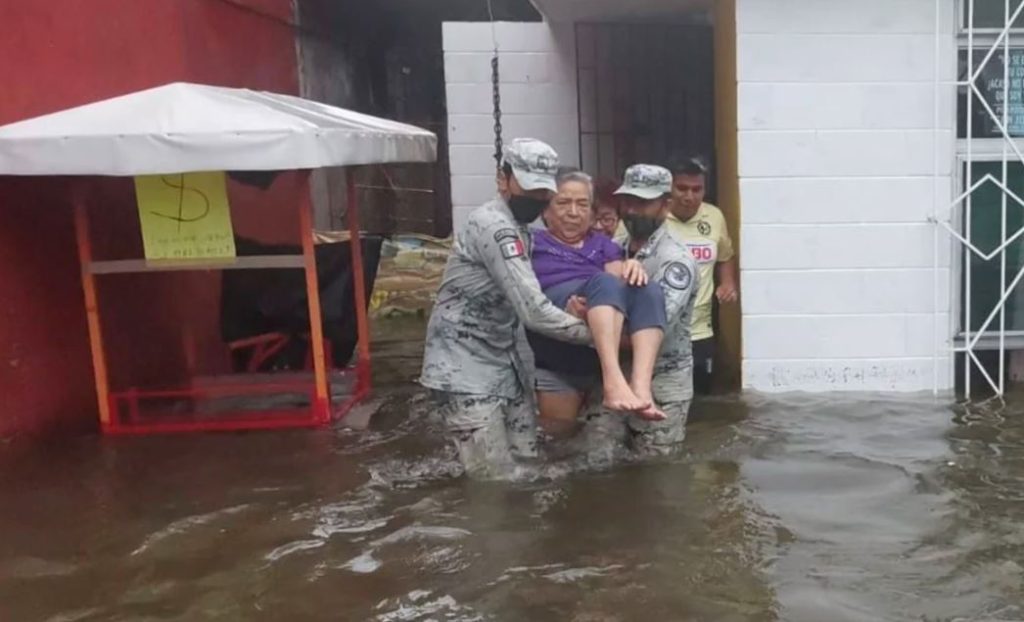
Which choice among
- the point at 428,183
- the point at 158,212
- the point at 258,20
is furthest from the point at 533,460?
the point at 428,183

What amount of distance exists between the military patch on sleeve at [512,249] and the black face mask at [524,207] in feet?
0.61

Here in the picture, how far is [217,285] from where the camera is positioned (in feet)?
24.1

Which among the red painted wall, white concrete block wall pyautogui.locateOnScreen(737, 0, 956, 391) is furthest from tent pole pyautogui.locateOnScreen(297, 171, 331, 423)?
white concrete block wall pyautogui.locateOnScreen(737, 0, 956, 391)

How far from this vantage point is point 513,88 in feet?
29.2

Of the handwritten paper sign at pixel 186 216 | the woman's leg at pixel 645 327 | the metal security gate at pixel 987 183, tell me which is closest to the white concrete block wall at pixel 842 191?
the metal security gate at pixel 987 183

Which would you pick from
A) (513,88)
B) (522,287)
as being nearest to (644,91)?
(513,88)

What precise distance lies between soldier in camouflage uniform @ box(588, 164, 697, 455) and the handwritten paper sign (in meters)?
2.18

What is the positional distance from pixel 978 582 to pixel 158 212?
13.9 feet

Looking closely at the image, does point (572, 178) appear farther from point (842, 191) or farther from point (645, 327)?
point (842, 191)

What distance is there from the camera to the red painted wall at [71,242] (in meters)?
5.43

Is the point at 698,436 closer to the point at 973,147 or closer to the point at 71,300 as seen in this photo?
the point at 973,147

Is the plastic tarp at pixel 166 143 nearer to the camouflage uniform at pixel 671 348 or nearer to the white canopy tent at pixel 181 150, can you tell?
the white canopy tent at pixel 181 150

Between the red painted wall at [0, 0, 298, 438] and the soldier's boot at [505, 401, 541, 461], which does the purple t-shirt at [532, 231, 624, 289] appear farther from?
the red painted wall at [0, 0, 298, 438]

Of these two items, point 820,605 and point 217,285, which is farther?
point 217,285
